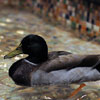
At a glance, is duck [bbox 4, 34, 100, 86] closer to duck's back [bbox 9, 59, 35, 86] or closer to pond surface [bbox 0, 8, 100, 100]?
duck's back [bbox 9, 59, 35, 86]

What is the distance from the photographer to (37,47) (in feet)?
19.1

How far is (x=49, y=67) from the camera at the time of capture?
5.59 meters

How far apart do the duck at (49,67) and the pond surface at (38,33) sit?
0.38 feet

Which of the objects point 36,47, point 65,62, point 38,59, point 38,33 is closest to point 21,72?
point 38,59

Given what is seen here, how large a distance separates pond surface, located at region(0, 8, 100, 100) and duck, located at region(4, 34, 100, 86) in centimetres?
12

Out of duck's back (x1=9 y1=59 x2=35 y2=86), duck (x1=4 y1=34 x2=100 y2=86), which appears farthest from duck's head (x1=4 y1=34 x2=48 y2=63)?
duck's back (x1=9 y1=59 x2=35 y2=86)

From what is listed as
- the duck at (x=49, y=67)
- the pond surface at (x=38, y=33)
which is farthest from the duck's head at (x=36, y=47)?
the pond surface at (x=38, y=33)

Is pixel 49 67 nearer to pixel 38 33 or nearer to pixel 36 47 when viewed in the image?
pixel 36 47

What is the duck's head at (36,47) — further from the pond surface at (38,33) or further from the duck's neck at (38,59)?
the pond surface at (38,33)

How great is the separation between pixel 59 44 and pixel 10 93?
282cm

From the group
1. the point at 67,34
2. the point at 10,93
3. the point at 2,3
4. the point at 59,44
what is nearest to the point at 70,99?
the point at 10,93

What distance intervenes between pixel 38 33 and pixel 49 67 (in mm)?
3408

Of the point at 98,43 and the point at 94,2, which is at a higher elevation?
the point at 94,2

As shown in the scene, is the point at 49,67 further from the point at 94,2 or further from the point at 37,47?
the point at 94,2
